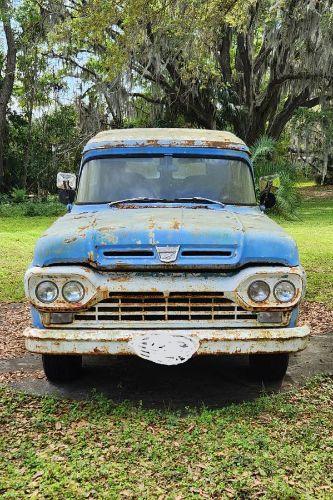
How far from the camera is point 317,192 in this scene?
32.8m

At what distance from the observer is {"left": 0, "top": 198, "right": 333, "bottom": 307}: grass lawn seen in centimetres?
902

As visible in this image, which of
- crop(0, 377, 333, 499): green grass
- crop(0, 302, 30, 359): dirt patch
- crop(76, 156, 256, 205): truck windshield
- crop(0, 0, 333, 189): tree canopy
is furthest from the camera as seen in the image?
crop(0, 0, 333, 189): tree canopy

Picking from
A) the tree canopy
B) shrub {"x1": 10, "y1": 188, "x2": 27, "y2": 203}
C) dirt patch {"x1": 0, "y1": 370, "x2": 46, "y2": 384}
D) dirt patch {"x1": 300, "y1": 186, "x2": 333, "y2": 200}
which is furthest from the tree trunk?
dirt patch {"x1": 0, "y1": 370, "x2": 46, "y2": 384}

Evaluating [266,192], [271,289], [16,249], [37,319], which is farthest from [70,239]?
[16,249]

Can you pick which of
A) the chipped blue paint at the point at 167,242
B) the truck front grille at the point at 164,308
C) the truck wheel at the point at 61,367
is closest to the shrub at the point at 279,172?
the truck wheel at the point at 61,367

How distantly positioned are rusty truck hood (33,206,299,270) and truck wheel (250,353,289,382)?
86 cm

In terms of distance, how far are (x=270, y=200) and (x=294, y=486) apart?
11.4ft

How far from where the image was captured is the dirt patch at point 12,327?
237 inches

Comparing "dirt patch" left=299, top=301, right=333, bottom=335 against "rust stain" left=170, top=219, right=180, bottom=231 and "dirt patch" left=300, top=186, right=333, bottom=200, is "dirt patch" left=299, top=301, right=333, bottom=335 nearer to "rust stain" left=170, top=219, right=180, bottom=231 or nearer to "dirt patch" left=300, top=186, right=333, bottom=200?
"rust stain" left=170, top=219, right=180, bottom=231

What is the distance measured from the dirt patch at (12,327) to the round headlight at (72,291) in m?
1.95

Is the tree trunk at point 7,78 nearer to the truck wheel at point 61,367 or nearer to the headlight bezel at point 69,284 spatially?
the truck wheel at point 61,367

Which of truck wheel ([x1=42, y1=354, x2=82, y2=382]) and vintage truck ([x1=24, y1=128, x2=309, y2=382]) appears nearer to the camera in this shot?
vintage truck ([x1=24, y1=128, x2=309, y2=382])

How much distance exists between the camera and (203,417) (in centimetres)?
414

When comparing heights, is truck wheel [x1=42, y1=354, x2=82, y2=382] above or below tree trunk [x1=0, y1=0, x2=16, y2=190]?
below
